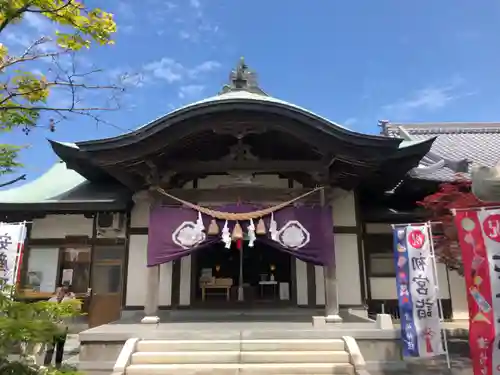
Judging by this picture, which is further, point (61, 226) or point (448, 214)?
point (61, 226)

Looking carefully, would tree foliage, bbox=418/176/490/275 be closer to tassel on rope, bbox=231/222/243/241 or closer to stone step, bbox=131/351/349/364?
stone step, bbox=131/351/349/364

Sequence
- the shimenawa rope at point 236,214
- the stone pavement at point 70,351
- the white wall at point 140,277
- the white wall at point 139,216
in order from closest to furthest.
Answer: the stone pavement at point 70,351 < the shimenawa rope at point 236,214 < the white wall at point 140,277 < the white wall at point 139,216

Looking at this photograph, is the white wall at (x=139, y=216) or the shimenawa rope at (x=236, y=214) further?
the white wall at (x=139, y=216)

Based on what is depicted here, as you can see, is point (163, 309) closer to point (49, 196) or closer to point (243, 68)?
point (49, 196)

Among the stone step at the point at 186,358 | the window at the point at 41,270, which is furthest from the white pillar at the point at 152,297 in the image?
the window at the point at 41,270

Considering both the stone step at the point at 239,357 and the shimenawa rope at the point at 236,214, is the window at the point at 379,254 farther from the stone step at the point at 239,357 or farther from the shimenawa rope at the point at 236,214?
the stone step at the point at 239,357

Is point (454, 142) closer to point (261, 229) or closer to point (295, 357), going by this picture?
point (261, 229)

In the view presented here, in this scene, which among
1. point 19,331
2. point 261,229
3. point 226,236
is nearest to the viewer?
point 19,331

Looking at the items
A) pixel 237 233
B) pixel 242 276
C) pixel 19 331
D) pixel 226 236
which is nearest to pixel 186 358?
pixel 226 236

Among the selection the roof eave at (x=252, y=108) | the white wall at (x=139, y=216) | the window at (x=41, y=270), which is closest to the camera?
the roof eave at (x=252, y=108)

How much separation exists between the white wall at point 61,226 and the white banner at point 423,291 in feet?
28.6

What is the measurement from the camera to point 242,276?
42.9 ft

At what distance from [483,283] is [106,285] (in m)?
9.42

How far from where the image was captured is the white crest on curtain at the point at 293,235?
9.49 meters
